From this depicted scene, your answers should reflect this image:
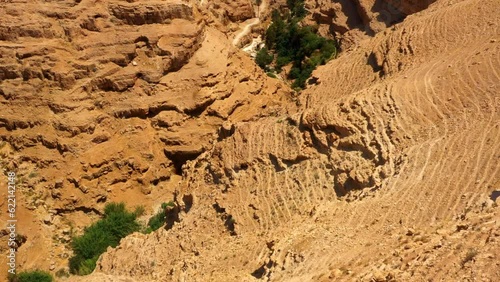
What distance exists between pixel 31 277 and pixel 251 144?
701 cm

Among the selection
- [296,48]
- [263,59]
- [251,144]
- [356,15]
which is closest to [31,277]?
[251,144]

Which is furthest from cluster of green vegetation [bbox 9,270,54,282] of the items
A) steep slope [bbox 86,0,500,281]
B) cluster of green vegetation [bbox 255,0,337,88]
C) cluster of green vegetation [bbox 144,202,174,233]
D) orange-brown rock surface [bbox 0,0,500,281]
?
cluster of green vegetation [bbox 255,0,337,88]

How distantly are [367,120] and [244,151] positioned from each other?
3173 millimetres

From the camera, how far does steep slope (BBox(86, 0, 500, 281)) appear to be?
7789 mm

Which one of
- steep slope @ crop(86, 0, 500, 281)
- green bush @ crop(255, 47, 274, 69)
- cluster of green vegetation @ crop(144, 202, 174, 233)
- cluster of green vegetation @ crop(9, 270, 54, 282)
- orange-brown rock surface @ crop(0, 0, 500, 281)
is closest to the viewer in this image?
steep slope @ crop(86, 0, 500, 281)

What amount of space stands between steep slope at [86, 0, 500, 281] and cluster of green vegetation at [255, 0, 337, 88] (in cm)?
787

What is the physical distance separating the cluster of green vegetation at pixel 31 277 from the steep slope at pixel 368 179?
7.69ft

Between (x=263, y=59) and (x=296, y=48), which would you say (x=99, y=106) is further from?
(x=296, y=48)

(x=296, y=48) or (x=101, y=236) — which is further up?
(x=296, y=48)

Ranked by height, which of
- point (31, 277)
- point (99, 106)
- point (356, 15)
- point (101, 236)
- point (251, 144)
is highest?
point (356, 15)

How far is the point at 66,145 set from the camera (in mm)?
16891

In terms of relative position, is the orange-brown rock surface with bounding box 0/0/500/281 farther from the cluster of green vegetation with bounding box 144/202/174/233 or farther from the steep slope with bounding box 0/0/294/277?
the cluster of green vegetation with bounding box 144/202/174/233

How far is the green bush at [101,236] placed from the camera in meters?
15.7

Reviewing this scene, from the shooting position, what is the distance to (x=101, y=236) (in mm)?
16312
